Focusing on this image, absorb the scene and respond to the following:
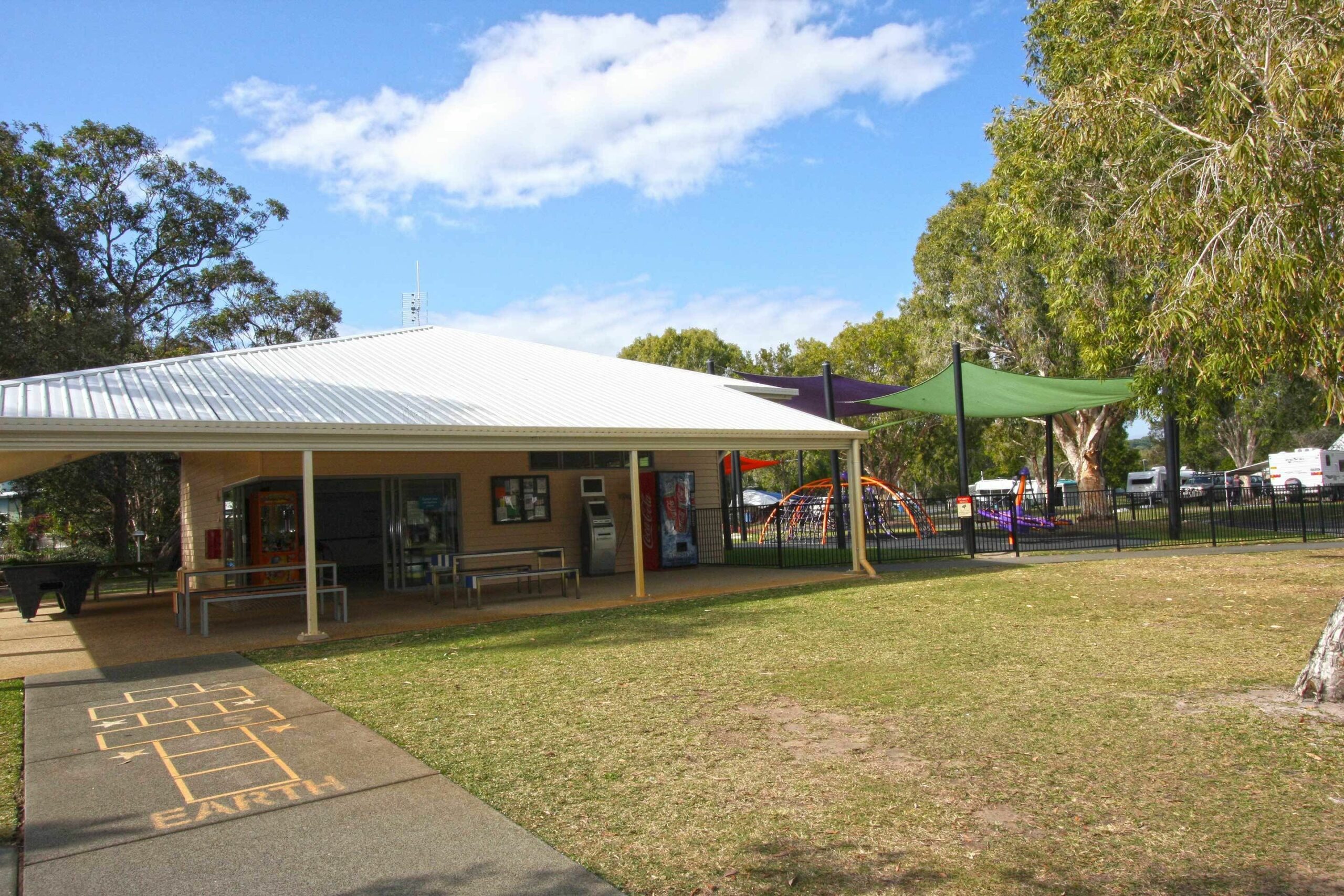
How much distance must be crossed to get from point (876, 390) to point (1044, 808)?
1966 cm

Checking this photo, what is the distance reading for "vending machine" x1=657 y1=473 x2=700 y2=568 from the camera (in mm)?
18141

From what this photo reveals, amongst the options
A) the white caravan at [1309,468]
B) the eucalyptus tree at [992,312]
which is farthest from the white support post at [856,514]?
the white caravan at [1309,468]

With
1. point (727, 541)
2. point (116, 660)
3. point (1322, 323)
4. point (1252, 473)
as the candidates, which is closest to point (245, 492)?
point (116, 660)

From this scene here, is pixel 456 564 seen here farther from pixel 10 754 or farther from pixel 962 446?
pixel 962 446

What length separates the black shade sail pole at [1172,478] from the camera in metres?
19.0

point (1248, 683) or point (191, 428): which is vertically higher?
point (191, 428)

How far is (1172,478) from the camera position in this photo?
1977 centimetres

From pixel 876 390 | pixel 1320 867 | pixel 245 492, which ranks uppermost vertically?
pixel 876 390

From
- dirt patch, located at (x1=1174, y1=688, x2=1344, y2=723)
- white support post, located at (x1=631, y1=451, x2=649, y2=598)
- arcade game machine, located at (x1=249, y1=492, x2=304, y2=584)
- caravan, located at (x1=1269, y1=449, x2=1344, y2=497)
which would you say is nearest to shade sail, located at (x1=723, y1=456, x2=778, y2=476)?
arcade game machine, located at (x1=249, y1=492, x2=304, y2=584)

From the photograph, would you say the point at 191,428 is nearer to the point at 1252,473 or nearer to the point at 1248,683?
the point at 1248,683

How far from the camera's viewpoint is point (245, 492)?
15266mm

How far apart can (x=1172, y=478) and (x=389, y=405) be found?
16.2m

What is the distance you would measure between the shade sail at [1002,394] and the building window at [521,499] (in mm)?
7567

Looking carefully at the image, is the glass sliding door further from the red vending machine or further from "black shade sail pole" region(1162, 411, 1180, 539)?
"black shade sail pole" region(1162, 411, 1180, 539)
